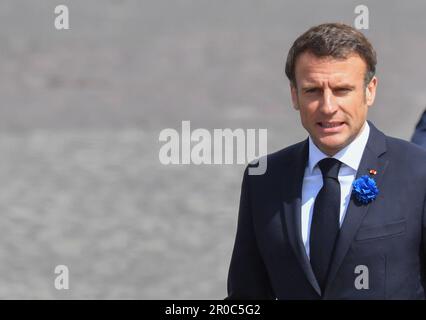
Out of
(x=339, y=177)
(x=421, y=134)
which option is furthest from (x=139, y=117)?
(x=339, y=177)

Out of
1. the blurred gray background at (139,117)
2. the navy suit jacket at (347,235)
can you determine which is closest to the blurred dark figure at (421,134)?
the navy suit jacket at (347,235)

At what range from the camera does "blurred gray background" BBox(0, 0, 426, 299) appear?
9297mm

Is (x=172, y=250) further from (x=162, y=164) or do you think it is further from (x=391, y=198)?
(x=391, y=198)

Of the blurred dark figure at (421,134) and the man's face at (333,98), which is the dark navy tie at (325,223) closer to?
the man's face at (333,98)

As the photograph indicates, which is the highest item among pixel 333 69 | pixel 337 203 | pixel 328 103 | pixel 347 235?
pixel 333 69

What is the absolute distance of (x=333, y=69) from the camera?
12.9 ft

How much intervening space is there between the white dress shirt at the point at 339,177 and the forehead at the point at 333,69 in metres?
0.21

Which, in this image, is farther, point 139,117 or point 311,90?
point 139,117

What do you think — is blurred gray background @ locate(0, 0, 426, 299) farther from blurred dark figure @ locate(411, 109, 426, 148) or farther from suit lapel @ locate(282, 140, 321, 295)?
suit lapel @ locate(282, 140, 321, 295)

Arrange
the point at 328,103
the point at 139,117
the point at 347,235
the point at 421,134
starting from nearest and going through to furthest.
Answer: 1. the point at 328,103
2. the point at 347,235
3. the point at 421,134
4. the point at 139,117

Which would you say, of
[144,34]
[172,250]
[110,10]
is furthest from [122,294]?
[110,10]

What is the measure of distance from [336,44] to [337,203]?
0.54m

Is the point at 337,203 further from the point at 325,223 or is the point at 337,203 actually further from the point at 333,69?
the point at 333,69
